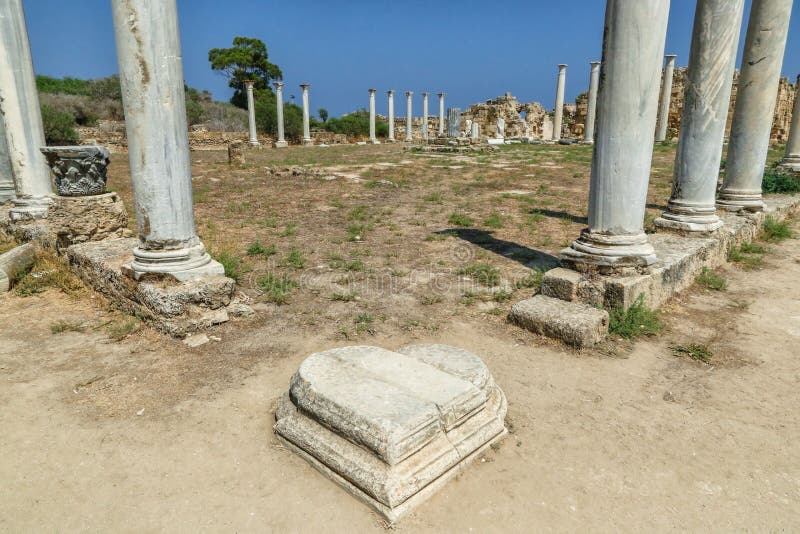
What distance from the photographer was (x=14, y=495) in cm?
236

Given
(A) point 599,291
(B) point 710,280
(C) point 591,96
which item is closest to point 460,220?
(B) point 710,280

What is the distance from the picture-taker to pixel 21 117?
19.9 feet

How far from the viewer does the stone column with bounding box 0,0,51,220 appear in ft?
19.2

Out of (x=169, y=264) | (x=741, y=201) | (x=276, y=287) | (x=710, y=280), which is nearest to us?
(x=169, y=264)

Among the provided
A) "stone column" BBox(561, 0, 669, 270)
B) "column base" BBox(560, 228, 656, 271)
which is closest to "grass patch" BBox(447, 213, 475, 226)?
"stone column" BBox(561, 0, 669, 270)

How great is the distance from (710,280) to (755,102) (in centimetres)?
333

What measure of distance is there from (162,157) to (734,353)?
15.7 feet

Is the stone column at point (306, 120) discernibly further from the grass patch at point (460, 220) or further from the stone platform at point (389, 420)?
the stone platform at point (389, 420)

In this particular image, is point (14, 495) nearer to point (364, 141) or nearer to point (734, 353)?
point (734, 353)

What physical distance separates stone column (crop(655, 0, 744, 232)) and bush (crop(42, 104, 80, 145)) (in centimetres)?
2464

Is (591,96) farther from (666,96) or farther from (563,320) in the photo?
(563,320)

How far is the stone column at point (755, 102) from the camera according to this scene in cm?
670

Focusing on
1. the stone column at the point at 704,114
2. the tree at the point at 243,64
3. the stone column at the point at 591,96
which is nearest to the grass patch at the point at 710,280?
the stone column at the point at 704,114

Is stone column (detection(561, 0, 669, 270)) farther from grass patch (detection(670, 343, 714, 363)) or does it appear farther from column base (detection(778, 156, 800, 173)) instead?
column base (detection(778, 156, 800, 173))
